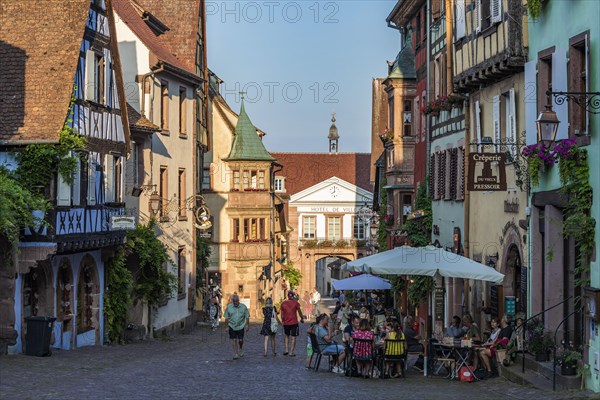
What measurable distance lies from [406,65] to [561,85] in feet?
74.0

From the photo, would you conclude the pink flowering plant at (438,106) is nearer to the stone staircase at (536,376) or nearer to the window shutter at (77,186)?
the window shutter at (77,186)

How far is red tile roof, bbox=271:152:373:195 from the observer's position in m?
94.2

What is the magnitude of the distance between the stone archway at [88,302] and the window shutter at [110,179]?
1.62 metres

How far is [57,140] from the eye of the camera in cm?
2488

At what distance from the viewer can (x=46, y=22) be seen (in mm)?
26312

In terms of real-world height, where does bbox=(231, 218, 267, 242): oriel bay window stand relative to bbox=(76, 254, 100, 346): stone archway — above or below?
above

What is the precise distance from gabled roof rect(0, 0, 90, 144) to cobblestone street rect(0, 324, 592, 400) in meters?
5.00

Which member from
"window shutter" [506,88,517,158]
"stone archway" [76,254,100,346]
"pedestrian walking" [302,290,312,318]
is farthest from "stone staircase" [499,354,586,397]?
"pedestrian walking" [302,290,312,318]

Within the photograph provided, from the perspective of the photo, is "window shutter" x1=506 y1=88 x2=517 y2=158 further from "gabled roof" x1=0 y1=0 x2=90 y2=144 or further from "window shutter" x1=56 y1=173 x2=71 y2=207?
"window shutter" x1=56 y1=173 x2=71 y2=207

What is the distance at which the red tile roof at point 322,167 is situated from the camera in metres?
94.2

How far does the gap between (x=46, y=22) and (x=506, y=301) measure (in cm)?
1208

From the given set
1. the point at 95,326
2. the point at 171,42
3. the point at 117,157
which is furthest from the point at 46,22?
the point at 171,42

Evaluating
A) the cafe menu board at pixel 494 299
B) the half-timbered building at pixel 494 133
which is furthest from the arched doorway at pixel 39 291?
the cafe menu board at pixel 494 299

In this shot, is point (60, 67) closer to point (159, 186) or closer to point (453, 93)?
point (453, 93)
